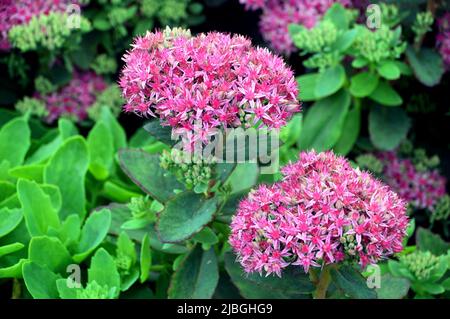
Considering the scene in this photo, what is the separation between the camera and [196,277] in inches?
68.0

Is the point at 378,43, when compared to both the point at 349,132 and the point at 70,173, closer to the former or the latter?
the point at 349,132

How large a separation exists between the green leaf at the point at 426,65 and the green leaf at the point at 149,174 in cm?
90

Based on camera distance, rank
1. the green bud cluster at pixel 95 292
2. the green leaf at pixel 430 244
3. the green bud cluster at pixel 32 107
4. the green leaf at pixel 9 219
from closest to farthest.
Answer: the green bud cluster at pixel 95 292 → the green leaf at pixel 9 219 → the green leaf at pixel 430 244 → the green bud cluster at pixel 32 107

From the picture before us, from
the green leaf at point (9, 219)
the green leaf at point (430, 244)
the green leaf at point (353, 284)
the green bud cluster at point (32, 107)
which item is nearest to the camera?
the green leaf at point (353, 284)

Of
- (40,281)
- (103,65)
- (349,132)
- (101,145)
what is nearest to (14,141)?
(101,145)

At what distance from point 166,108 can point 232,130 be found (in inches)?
8.2

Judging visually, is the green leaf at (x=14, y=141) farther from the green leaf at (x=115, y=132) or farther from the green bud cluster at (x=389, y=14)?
the green bud cluster at (x=389, y=14)

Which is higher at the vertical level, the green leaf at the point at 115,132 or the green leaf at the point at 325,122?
the green leaf at the point at 325,122

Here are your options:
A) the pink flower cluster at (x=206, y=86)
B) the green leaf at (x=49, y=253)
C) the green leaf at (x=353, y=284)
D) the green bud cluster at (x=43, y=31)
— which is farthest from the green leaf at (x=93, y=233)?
the green bud cluster at (x=43, y=31)

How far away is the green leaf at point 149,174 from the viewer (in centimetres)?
170

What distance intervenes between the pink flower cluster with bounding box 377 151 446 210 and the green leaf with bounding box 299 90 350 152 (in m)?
0.21

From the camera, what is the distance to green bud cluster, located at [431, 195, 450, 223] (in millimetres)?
2320

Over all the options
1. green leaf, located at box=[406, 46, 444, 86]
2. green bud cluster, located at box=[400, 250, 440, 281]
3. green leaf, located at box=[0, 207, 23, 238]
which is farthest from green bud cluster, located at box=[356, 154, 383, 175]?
green leaf, located at box=[0, 207, 23, 238]

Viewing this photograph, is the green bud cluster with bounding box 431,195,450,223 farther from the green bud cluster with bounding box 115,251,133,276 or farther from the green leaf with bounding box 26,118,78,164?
the green leaf with bounding box 26,118,78,164
